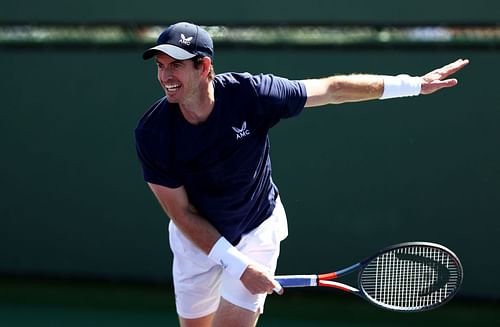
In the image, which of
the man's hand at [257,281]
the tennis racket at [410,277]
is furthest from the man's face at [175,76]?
the tennis racket at [410,277]

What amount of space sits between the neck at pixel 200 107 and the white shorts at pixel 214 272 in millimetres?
529

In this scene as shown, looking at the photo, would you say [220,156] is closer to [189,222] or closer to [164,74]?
[189,222]

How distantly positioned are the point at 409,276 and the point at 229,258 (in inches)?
33.5

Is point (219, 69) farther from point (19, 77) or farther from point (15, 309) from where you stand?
point (15, 309)

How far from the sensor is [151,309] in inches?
224

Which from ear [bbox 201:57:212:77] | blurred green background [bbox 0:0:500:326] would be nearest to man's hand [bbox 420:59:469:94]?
ear [bbox 201:57:212:77]

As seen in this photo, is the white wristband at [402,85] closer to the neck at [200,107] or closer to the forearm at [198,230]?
the neck at [200,107]

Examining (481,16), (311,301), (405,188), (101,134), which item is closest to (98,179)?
(101,134)

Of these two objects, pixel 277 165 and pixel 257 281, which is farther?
pixel 277 165

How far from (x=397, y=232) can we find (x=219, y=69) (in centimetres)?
144

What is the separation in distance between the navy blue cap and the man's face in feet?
0.10

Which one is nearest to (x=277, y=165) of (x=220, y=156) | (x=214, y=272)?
(x=214, y=272)

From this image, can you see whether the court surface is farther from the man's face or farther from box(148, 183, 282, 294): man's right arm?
the man's face

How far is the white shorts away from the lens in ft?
12.4
